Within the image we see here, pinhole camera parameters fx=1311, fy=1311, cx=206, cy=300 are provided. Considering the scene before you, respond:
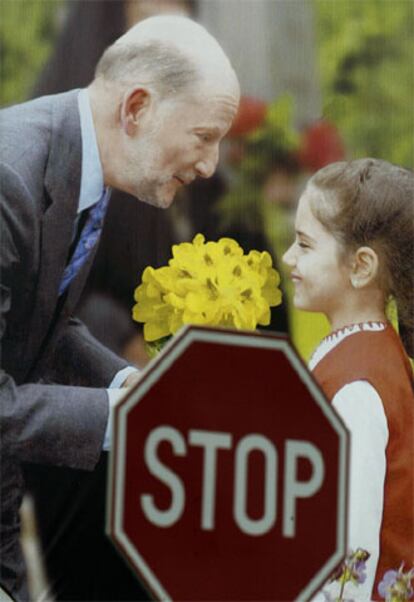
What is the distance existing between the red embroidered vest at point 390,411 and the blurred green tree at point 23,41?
77 centimetres

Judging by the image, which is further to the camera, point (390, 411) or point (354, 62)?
point (354, 62)

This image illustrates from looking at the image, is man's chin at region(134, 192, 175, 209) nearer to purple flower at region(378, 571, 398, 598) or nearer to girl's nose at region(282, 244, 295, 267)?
girl's nose at region(282, 244, 295, 267)

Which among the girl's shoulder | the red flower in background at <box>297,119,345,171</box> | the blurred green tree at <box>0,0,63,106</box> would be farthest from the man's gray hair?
the girl's shoulder

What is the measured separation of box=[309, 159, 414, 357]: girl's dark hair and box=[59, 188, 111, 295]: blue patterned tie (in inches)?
15.8

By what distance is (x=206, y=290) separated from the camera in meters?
2.28

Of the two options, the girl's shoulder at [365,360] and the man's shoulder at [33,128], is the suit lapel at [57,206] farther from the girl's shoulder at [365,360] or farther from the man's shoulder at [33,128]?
the girl's shoulder at [365,360]

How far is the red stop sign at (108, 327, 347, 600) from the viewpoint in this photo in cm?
177

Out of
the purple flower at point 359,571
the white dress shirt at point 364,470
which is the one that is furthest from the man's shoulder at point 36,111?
the purple flower at point 359,571

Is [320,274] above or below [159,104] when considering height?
below

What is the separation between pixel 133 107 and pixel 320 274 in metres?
0.46

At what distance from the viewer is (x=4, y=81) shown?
2.54 meters

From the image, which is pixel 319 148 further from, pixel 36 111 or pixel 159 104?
pixel 36 111

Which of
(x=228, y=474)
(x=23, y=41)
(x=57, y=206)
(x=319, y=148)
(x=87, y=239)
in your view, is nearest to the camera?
(x=228, y=474)

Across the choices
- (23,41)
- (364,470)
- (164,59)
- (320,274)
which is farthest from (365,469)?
(23,41)
